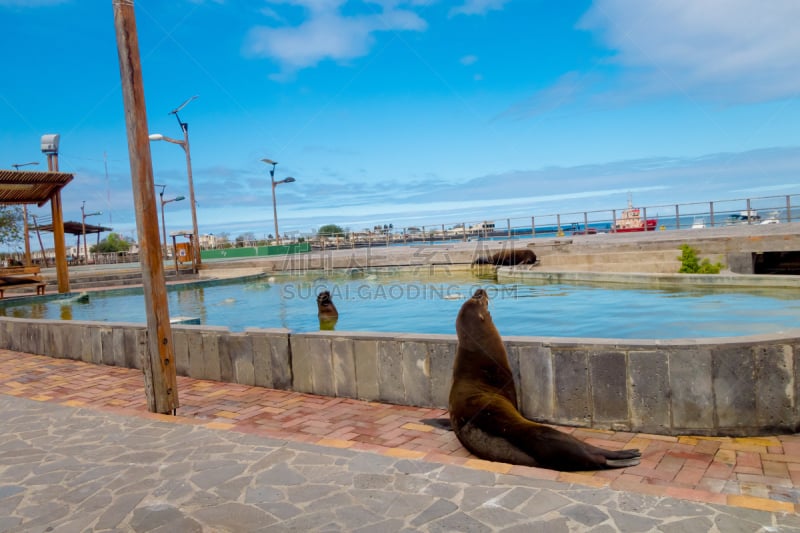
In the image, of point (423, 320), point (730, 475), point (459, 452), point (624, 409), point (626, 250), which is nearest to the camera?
point (730, 475)

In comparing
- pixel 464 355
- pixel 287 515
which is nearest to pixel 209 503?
pixel 287 515

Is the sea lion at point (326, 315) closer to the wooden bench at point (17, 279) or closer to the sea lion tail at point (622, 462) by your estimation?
the sea lion tail at point (622, 462)

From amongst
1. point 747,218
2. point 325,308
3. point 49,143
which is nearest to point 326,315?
point 325,308

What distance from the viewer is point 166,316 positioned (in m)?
5.88

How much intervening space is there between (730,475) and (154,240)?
5383mm

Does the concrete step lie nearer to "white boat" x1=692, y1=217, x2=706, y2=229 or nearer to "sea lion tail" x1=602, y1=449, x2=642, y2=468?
"sea lion tail" x1=602, y1=449, x2=642, y2=468

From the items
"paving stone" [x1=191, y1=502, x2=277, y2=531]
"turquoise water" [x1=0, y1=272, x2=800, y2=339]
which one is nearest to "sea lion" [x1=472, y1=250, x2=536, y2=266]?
"turquoise water" [x1=0, y1=272, x2=800, y2=339]

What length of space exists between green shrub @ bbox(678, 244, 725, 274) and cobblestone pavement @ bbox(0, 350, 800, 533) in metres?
10.9

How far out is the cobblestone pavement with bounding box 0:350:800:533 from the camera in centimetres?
321

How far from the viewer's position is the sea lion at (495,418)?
3.98 m

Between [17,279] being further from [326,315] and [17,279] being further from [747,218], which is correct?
[747,218]

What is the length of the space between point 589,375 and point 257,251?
106 feet

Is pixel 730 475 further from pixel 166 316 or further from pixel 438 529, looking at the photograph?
pixel 166 316

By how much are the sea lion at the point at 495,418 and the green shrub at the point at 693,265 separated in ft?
36.6
